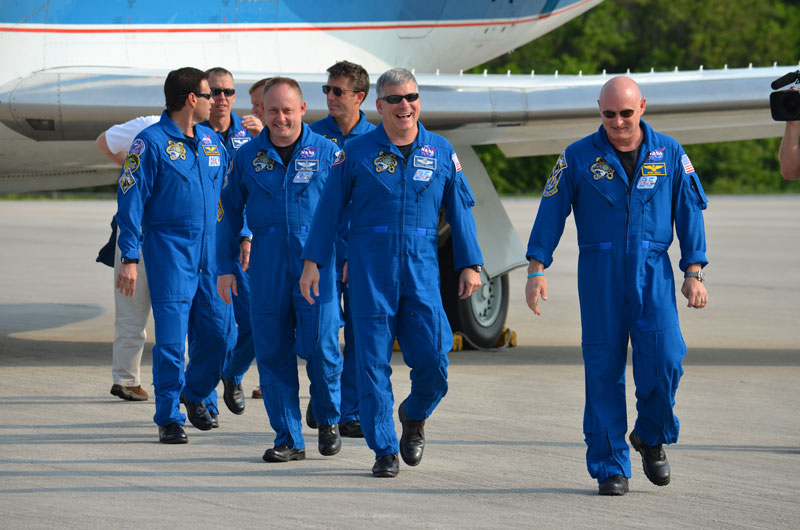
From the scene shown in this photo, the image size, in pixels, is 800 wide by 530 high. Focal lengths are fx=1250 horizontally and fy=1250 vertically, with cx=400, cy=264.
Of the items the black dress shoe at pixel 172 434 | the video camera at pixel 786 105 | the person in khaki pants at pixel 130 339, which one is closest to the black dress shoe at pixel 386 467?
the black dress shoe at pixel 172 434

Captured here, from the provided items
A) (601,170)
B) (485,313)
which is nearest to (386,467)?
(601,170)

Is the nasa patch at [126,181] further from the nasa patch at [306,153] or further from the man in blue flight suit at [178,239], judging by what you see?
the nasa patch at [306,153]

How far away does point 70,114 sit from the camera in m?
10.1

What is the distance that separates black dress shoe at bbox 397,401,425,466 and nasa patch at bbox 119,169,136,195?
6.60ft

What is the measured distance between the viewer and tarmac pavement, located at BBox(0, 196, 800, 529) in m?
5.39

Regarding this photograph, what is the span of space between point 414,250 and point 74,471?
2.02 metres

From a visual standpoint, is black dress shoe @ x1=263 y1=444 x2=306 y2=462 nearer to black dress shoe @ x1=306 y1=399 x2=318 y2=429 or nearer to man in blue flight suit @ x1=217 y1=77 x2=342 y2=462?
man in blue flight suit @ x1=217 y1=77 x2=342 y2=462

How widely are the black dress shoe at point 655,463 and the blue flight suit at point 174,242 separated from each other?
2610 mm

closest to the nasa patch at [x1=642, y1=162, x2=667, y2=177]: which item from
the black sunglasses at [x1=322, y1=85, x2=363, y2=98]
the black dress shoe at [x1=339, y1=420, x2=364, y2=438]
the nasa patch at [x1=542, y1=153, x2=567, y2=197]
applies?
the nasa patch at [x1=542, y1=153, x2=567, y2=197]

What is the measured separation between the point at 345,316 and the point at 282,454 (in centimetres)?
104

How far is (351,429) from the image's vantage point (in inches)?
288

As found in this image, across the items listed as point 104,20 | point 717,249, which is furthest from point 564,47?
point 104,20

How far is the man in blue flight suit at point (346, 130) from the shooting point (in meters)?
7.09

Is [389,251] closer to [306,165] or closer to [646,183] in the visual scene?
[306,165]
